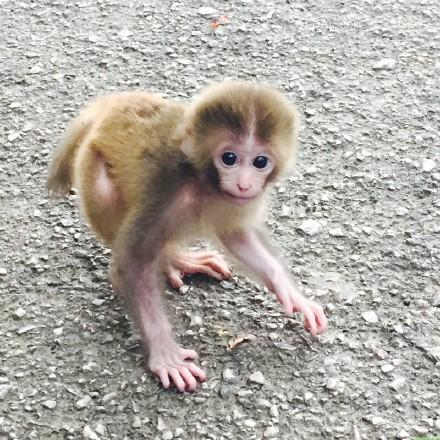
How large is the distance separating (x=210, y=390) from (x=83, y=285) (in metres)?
0.69

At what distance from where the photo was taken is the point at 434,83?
4406 millimetres

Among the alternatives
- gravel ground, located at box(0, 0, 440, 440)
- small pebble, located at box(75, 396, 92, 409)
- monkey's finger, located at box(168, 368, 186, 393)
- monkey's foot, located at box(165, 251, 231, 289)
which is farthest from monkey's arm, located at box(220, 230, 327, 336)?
small pebble, located at box(75, 396, 92, 409)

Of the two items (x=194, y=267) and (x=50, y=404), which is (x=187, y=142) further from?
(x=50, y=404)

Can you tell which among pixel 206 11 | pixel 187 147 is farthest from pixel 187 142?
pixel 206 11

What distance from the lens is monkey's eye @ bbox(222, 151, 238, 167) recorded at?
2.68 metres

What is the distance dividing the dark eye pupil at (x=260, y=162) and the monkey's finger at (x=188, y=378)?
2.42ft

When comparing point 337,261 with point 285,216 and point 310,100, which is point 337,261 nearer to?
point 285,216

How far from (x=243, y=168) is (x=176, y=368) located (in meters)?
0.73

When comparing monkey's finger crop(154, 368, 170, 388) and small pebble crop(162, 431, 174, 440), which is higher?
monkey's finger crop(154, 368, 170, 388)

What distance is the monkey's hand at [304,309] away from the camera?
3037 millimetres

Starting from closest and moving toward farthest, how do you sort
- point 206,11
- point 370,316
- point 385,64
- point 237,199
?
point 237,199
point 370,316
point 385,64
point 206,11

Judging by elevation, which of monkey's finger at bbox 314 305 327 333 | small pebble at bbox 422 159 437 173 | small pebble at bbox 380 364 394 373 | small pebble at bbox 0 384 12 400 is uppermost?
small pebble at bbox 422 159 437 173

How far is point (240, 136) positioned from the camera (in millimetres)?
2646

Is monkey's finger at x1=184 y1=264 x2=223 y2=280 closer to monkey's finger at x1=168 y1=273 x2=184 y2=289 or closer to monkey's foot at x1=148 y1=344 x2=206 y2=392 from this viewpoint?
monkey's finger at x1=168 y1=273 x2=184 y2=289
